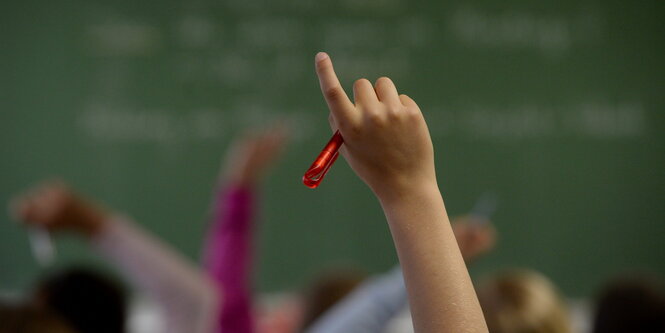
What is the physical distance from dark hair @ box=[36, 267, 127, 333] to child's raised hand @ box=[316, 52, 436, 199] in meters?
0.89

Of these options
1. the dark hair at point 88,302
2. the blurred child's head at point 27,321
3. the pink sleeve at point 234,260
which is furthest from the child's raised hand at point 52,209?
the pink sleeve at point 234,260

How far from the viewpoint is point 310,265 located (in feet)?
10.2

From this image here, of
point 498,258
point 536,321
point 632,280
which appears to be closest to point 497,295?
point 536,321

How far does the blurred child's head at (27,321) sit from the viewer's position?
81 centimetres

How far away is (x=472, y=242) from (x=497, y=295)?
0.16m

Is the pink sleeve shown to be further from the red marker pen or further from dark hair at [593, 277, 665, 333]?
the red marker pen

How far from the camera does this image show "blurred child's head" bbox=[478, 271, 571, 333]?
48.2 inches

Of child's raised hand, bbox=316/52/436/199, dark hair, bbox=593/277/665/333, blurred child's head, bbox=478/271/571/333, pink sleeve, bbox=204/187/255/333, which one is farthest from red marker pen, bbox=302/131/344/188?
pink sleeve, bbox=204/187/255/333

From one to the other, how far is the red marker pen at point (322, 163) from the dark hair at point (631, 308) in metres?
0.80

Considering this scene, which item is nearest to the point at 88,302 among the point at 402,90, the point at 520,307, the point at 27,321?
the point at 27,321

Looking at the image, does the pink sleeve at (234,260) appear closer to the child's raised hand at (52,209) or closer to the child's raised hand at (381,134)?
the child's raised hand at (52,209)

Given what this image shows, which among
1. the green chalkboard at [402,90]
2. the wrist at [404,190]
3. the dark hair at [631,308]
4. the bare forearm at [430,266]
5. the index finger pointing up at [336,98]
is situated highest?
the index finger pointing up at [336,98]

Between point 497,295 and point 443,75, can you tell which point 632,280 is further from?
point 443,75

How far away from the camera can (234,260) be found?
1.53 m
